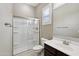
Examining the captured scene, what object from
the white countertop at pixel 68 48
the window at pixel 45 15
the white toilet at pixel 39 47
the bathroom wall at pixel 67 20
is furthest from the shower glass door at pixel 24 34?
the bathroom wall at pixel 67 20

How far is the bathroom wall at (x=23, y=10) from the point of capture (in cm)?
152

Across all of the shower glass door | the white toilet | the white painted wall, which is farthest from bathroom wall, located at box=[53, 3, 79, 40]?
the white painted wall

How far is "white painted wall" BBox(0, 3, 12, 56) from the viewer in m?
1.50

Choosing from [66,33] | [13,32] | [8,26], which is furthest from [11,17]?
[66,33]

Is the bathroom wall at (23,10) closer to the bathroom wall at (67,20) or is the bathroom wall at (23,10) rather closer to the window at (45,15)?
the window at (45,15)

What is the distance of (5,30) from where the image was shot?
5.07ft

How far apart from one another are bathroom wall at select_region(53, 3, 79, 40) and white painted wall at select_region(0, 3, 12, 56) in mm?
1026

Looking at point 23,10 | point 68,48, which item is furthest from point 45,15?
point 68,48

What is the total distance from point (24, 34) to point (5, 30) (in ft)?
1.53

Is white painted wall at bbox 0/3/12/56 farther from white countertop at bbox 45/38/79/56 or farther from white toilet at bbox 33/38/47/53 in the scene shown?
white countertop at bbox 45/38/79/56

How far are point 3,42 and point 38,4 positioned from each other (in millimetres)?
1049

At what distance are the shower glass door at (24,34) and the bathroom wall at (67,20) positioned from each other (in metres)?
0.50

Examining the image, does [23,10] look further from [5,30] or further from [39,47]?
[39,47]

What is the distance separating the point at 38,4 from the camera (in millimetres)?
1459
